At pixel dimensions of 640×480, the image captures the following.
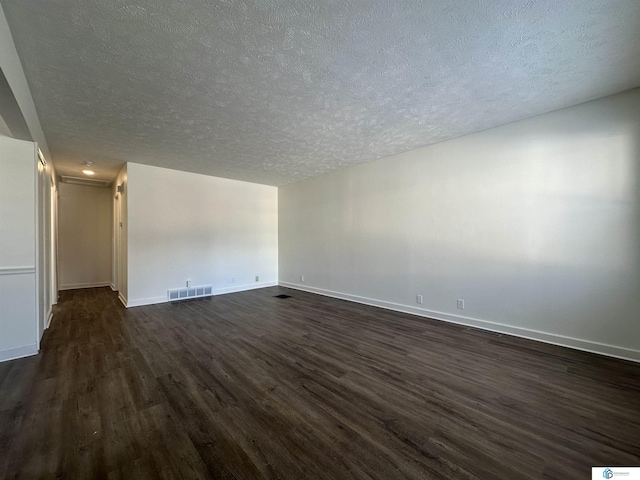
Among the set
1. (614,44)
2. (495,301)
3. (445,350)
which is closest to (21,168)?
(445,350)

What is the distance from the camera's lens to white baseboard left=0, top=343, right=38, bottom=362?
2523 millimetres

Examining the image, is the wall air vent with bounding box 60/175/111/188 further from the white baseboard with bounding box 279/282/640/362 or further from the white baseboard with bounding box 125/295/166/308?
the white baseboard with bounding box 279/282/640/362

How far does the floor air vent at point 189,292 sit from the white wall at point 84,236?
131 inches

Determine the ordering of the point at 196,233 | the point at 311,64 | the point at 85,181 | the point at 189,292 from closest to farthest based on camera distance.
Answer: the point at 311,64, the point at 189,292, the point at 196,233, the point at 85,181

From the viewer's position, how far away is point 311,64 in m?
2.03

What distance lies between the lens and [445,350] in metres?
2.78

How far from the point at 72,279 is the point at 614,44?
10047mm

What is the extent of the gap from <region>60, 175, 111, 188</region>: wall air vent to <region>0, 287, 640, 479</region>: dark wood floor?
4369 mm

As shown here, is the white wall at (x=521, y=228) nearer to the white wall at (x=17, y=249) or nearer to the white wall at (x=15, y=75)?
the white wall at (x=15, y=75)

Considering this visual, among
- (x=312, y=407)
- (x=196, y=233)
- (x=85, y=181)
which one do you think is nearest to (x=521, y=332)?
(x=312, y=407)

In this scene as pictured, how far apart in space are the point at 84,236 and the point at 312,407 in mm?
7841

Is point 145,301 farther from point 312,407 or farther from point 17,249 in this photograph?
point 312,407

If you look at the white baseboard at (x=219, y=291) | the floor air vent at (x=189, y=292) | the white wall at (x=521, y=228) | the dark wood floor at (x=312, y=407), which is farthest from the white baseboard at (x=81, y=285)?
the white wall at (x=521, y=228)

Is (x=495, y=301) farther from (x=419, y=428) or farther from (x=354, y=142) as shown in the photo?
(x=354, y=142)
